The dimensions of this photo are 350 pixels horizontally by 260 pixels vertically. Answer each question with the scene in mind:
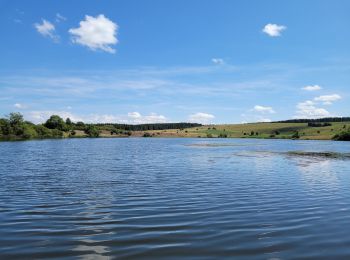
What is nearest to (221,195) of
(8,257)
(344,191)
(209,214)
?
(209,214)

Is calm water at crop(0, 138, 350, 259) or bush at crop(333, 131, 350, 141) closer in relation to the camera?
calm water at crop(0, 138, 350, 259)

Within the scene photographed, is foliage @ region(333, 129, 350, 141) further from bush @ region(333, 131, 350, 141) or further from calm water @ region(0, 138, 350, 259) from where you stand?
calm water @ region(0, 138, 350, 259)

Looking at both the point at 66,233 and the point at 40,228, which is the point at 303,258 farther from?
the point at 40,228

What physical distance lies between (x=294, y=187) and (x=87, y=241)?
660 inches

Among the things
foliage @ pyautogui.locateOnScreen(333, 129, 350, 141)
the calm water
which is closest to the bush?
foliage @ pyautogui.locateOnScreen(333, 129, 350, 141)

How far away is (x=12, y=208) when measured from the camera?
17203 mm

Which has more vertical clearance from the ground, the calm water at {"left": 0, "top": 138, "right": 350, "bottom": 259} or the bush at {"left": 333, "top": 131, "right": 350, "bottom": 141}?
the bush at {"left": 333, "top": 131, "right": 350, "bottom": 141}

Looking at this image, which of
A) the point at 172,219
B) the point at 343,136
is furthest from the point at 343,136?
the point at 172,219

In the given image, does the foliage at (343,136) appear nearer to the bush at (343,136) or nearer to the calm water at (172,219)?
the bush at (343,136)

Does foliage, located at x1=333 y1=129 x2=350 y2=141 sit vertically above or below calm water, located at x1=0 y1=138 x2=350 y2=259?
above

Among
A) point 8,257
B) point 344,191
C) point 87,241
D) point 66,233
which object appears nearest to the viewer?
point 8,257

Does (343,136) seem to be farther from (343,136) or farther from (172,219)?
(172,219)

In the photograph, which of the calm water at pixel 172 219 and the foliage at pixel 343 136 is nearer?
the calm water at pixel 172 219

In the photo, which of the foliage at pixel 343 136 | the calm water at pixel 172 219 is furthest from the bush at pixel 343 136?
the calm water at pixel 172 219
